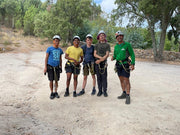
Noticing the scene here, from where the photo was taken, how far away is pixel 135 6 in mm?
16141

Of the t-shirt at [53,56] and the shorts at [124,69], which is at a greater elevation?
the t-shirt at [53,56]

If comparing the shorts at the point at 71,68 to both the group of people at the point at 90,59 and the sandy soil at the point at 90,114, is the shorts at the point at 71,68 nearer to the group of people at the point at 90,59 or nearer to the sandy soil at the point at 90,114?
the group of people at the point at 90,59

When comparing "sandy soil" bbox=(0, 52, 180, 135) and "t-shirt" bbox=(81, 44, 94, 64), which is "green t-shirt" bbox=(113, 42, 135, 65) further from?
"sandy soil" bbox=(0, 52, 180, 135)

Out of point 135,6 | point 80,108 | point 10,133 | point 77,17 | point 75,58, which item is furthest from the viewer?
point 77,17

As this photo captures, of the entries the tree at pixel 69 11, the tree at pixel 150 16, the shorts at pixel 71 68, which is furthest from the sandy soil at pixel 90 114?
the tree at pixel 69 11

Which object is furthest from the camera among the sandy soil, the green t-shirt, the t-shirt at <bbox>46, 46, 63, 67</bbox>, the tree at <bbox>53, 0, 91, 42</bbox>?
the tree at <bbox>53, 0, 91, 42</bbox>

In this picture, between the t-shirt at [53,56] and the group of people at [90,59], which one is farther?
the t-shirt at [53,56]

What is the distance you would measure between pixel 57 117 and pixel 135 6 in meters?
16.1

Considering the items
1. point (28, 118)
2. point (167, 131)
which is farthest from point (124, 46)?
point (28, 118)

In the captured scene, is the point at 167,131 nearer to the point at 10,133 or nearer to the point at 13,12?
the point at 10,133

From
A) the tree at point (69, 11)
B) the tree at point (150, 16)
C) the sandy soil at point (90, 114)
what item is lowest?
the sandy soil at point (90, 114)

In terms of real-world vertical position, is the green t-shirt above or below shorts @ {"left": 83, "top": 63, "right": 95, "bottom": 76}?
above

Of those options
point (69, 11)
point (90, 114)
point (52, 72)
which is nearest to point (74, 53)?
point (52, 72)

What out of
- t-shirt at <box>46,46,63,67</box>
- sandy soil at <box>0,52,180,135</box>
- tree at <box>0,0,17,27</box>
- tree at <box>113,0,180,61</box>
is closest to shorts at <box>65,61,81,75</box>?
t-shirt at <box>46,46,63,67</box>
